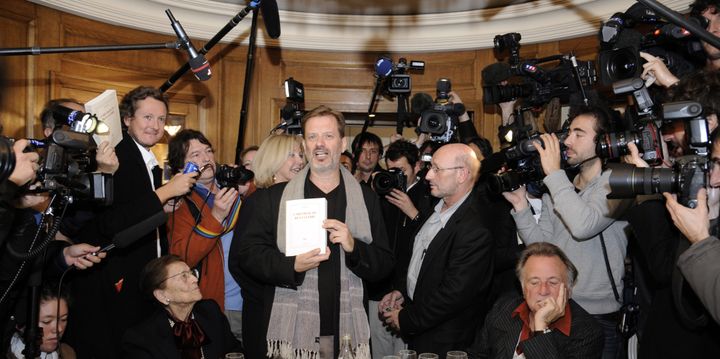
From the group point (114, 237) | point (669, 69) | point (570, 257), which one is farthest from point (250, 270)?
point (669, 69)

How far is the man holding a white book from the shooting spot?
7.73 feet

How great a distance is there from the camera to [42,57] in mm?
4574

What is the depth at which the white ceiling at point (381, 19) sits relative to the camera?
5008mm

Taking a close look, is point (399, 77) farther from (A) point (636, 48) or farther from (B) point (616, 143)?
(B) point (616, 143)

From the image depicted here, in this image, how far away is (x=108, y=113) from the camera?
2.84m

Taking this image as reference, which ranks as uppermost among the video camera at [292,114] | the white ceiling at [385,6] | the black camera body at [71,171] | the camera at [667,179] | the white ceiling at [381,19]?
the white ceiling at [385,6]

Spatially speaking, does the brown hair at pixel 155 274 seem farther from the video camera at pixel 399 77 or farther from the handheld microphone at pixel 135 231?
the video camera at pixel 399 77

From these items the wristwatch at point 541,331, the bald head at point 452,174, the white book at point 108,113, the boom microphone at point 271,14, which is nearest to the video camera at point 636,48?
the bald head at point 452,174

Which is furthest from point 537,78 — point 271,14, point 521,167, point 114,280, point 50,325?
point 50,325

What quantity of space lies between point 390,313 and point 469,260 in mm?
511

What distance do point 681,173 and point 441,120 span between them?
6.75ft

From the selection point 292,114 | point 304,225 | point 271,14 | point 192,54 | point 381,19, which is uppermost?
point 381,19

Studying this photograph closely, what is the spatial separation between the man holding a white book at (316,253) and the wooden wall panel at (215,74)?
88.7 inches

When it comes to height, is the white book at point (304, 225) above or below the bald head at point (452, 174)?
below
